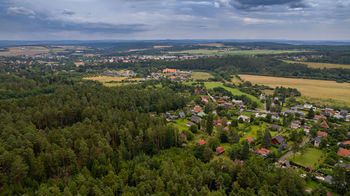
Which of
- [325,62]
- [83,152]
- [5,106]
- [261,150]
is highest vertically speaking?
[325,62]

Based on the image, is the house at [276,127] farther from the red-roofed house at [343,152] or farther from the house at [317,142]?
the red-roofed house at [343,152]

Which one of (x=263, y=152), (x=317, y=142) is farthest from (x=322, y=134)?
(x=263, y=152)

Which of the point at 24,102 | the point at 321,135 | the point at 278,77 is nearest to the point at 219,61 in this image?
the point at 278,77

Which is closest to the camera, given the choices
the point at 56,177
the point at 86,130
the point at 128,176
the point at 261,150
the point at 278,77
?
the point at 128,176

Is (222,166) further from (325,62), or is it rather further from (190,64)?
(325,62)

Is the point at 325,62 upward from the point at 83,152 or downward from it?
upward

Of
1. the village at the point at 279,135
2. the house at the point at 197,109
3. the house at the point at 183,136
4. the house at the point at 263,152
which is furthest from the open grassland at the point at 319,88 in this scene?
the house at the point at 183,136

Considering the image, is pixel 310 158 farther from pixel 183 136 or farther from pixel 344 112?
pixel 344 112
